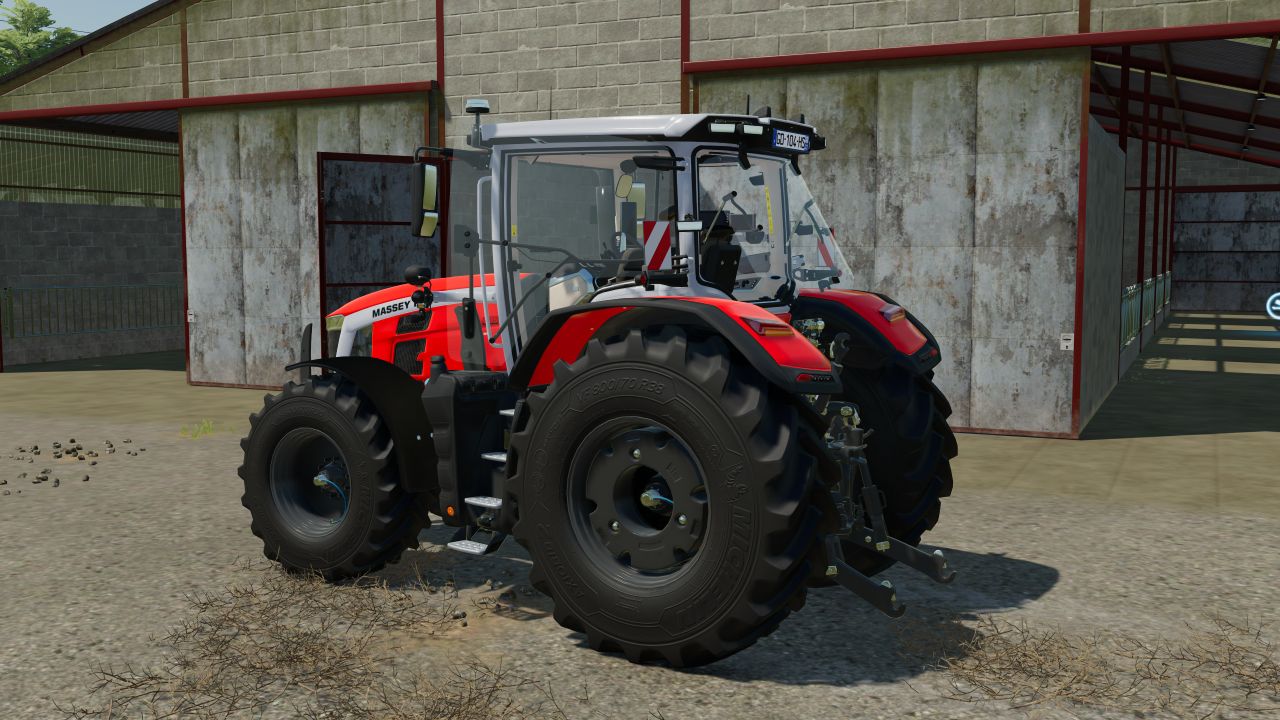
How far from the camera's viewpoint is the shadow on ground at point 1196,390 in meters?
11.2

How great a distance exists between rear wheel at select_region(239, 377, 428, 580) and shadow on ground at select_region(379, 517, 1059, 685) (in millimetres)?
304

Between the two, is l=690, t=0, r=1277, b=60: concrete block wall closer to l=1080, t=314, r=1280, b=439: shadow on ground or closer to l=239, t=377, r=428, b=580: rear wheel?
l=1080, t=314, r=1280, b=439: shadow on ground

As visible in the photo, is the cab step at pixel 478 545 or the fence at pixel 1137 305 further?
the fence at pixel 1137 305

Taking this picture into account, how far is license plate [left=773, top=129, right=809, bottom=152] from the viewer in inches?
210

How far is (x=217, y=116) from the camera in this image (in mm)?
14594

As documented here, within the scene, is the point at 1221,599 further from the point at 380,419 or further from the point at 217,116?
the point at 217,116

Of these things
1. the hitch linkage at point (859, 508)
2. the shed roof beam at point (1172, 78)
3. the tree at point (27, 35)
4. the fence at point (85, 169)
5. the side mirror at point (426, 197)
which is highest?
the tree at point (27, 35)

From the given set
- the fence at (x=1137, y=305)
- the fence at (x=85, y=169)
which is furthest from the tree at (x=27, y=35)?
the fence at (x=1137, y=305)

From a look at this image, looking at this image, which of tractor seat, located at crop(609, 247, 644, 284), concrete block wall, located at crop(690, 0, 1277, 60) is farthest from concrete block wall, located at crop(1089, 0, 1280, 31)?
tractor seat, located at crop(609, 247, 644, 284)

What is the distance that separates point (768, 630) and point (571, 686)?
0.77 m

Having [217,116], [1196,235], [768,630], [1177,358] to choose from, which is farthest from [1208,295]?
[768,630]

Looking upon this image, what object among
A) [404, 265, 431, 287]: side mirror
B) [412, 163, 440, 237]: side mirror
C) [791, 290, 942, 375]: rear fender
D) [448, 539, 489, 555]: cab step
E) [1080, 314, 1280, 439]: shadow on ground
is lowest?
[1080, 314, 1280, 439]: shadow on ground

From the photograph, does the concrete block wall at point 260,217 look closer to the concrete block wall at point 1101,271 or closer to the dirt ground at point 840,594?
the dirt ground at point 840,594

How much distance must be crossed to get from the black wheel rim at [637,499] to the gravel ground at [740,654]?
443mm
